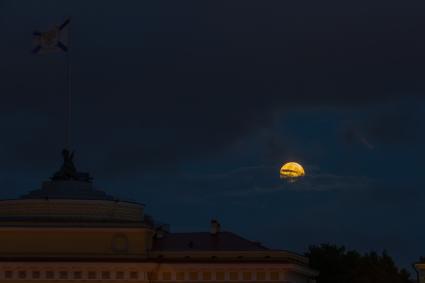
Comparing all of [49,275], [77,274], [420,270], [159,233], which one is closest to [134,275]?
[77,274]

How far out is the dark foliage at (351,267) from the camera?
13588 centimetres

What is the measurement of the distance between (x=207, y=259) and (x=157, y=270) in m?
3.32

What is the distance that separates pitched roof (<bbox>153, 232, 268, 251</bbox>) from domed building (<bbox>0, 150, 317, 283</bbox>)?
91 millimetres

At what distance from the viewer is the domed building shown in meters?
106

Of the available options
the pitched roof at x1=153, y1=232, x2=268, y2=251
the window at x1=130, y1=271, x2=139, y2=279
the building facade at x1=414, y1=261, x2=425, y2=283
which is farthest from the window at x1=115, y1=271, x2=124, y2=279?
the building facade at x1=414, y1=261, x2=425, y2=283

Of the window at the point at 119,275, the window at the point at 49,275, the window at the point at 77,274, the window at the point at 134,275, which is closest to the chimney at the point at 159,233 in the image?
the window at the point at 134,275

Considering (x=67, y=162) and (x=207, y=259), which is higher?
(x=67, y=162)

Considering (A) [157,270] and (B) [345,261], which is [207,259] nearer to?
(A) [157,270]

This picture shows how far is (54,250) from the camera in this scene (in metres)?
108

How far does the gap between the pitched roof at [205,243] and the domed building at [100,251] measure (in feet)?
0.30

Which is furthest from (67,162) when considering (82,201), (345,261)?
(345,261)

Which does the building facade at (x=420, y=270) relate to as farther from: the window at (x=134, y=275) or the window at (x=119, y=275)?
the window at (x=119, y=275)

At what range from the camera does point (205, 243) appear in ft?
364

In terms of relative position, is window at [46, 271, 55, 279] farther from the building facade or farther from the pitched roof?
the building facade
